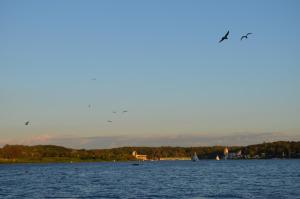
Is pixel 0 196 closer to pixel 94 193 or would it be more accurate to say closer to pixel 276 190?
pixel 94 193

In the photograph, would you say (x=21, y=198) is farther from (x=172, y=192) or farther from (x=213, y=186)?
(x=213, y=186)

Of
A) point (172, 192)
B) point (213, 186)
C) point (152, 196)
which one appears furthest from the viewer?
point (213, 186)

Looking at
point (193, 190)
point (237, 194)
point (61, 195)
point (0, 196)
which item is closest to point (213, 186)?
point (193, 190)

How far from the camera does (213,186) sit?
76.7m

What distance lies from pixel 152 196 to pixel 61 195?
9.76 metres

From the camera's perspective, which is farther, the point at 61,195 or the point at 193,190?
the point at 193,190

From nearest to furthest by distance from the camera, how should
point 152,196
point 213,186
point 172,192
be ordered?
1. point 152,196
2. point 172,192
3. point 213,186

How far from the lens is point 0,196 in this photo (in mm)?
66312

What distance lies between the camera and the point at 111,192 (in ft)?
226

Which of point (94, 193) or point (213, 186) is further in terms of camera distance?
point (213, 186)

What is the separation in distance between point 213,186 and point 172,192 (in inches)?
415

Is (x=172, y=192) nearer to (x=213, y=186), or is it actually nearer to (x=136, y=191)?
(x=136, y=191)

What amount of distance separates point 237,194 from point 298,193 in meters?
6.14

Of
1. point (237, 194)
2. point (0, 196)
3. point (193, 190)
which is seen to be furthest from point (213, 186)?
point (0, 196)
